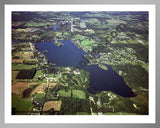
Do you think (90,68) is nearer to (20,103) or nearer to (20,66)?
(20,66)

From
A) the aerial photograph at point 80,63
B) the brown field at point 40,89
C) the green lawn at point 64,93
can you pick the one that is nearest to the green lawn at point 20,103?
the aerial photograph at point 80,63

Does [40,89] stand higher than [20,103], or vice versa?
[40,89]

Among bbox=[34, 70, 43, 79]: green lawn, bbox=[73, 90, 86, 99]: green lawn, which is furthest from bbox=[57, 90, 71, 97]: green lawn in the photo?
bbox=[34, 70, 43, 79]: green lawn

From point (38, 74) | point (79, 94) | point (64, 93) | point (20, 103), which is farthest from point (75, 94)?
point (20, 103)

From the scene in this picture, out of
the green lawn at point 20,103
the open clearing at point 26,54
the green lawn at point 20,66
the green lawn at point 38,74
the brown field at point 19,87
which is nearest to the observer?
the green lawn at point 20,103

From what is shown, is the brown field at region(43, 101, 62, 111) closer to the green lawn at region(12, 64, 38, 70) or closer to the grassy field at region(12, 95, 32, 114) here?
the grassy field at region(12, 95, 32, 114)

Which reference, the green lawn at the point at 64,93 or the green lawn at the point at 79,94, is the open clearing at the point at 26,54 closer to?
the green lawn at the point at 64,93

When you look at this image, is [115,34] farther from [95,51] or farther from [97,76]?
[97,76]
